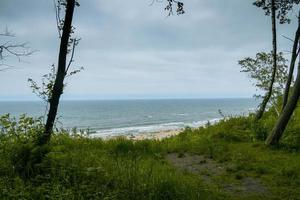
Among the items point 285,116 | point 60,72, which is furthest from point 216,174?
point 60,72

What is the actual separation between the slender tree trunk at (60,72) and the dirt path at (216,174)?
439 centimetres

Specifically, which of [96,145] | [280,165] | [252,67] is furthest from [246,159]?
[252,67]

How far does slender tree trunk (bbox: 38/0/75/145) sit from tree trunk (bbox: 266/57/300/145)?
8230 millimetres

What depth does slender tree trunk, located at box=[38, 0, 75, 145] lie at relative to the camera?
29.3 ft

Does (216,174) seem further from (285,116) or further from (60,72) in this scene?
(60,72)

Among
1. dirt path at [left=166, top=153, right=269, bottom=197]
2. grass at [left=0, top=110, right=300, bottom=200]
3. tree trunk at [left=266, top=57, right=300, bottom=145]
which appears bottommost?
dirt path at [left=166, top=153, right=269, bottom=197]

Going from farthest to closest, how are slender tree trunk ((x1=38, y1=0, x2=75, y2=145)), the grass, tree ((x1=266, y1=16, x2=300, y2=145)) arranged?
tree ((x1=266, y1=16, x2=300, y2=145)), slender tree trunk ((x1=38, y1=0, x2=75, y2=145)), the grass

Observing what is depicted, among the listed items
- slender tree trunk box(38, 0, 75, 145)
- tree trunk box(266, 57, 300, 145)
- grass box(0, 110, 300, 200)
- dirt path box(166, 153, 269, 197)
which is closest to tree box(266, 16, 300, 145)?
tree trunk box(266, 57, 300, 145)

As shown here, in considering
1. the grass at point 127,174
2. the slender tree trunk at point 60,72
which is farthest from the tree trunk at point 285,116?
the slender tree trunk at point 60,72

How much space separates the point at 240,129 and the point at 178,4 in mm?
9925

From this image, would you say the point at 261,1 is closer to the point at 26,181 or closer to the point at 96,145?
the point at 96,145

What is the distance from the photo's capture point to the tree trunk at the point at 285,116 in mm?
12743

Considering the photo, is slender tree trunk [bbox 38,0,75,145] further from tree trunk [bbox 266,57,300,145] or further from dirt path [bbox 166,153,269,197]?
tree trunk [bbox 266,57,300,145]

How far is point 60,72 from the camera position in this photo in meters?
9.01
